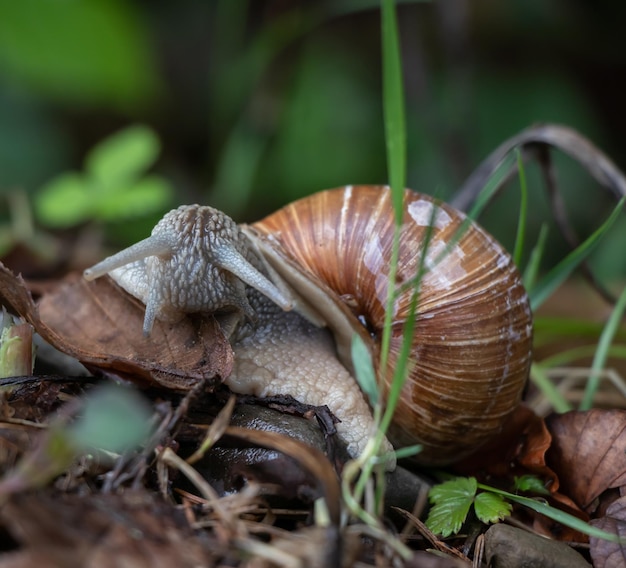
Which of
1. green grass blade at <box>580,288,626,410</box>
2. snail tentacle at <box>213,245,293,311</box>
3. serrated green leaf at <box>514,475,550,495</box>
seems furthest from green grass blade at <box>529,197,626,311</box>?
snail tentacle at <box>213,245,293,311</box>

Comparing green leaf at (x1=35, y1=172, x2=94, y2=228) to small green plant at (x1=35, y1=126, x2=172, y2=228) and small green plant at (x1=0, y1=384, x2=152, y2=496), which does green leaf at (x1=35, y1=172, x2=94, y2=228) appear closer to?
small green plant at (x1=35, y1=126, x2=172, y2=228)

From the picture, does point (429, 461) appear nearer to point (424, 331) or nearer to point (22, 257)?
point (424, 331)

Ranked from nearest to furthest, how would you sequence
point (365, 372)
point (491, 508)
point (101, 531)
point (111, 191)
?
point (101, 531)
point (365, 372)
point (491, 508)
point (111, 191)

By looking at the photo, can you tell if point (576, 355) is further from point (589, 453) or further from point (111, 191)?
point (111, 191)

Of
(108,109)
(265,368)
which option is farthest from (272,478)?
(108,109)

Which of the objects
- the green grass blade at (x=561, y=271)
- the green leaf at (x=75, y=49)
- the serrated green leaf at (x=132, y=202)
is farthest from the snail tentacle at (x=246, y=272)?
the green leaf at (x=75, y=49)

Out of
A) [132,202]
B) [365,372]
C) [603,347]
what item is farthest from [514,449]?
[132,202]

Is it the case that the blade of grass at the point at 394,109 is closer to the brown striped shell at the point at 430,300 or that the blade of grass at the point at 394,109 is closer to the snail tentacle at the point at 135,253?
the brown striped shell at the point at 430,300
